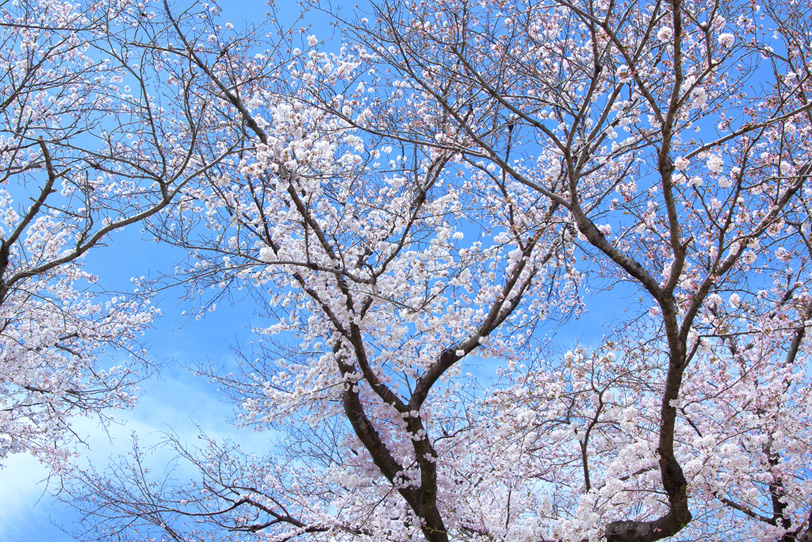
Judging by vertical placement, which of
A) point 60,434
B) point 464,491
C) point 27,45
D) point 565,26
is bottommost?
point 464,491

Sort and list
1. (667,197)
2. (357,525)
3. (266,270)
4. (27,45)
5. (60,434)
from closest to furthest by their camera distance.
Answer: (667,197) → (27,45) → (266,270) → (357,525) → (60,434)

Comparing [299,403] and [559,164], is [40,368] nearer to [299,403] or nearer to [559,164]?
[299,403]

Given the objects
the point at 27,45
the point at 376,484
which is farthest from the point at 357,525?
the point at 27,45

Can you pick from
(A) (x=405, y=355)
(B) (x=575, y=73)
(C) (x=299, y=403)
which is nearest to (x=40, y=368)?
(C) (x=299, y=403)

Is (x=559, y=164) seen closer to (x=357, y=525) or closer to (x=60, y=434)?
(x=357, y=525)

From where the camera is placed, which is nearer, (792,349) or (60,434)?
(792,349)

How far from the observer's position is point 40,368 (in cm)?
895

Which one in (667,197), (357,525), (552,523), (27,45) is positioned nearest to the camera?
(667,197)

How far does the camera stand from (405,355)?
7.10 metres

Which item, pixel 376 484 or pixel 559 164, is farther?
pixel 376 484

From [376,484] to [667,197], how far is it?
5.95 meters

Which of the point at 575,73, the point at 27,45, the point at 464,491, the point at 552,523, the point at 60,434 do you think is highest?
the point at 575,73

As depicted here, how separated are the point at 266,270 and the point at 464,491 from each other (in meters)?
4.35

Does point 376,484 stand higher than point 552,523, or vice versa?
point 376,484
